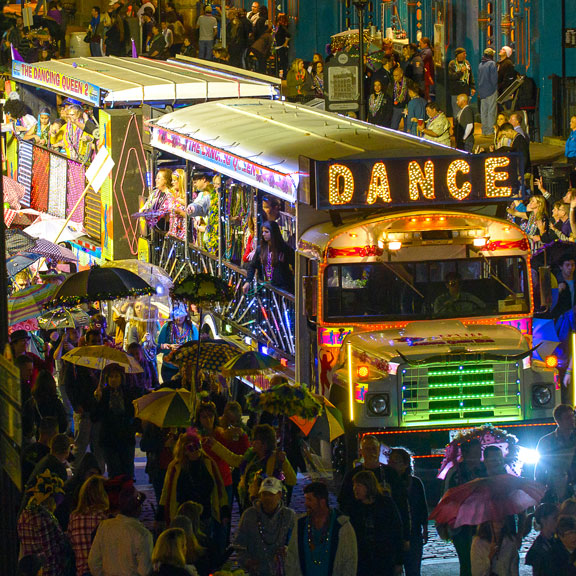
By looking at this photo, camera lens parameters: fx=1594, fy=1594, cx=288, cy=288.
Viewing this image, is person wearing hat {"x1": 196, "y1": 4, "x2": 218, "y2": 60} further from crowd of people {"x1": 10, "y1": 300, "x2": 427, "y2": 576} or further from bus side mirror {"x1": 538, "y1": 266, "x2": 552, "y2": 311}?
bus side mirror {"x1": 538, "y1": 266, "x2": 552, "y2": 311}

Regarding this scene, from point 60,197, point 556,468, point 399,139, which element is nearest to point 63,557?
point 556,468

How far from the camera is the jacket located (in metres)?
10.6

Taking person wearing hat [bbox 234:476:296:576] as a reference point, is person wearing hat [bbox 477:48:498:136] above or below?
above

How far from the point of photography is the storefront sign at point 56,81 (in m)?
25.7

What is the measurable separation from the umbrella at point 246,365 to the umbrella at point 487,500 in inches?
185

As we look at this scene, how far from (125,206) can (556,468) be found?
40.6ft

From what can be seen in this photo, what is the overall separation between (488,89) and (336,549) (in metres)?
20.6

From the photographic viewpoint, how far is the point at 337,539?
35.0 ft

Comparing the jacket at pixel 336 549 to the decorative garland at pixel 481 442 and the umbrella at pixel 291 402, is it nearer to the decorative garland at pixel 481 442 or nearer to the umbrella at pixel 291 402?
the decorative garland at pixel 481 442

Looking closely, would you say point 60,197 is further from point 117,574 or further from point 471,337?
point 117,574

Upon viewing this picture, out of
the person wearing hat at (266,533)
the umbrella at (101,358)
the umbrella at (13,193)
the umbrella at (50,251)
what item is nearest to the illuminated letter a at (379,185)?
the umbrella at (101,358)

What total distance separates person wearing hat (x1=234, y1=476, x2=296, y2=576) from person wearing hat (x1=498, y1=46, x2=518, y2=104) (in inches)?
824

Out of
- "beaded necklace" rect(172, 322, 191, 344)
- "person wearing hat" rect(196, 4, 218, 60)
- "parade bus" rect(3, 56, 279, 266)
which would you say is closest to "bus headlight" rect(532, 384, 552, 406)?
"beaded necklace" rect(172, 322, 191, 344)

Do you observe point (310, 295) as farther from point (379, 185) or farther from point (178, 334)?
point (178, 334)
